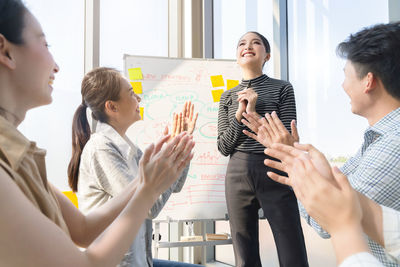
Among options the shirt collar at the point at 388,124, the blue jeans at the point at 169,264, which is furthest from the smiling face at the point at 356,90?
the blue jeans at the point at 169,264

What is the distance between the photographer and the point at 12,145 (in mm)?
627

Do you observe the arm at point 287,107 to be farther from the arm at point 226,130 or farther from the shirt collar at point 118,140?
the shirt collar at point 118,140

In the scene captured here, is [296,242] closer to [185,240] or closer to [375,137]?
[185,240]

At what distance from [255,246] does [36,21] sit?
178 centimetres

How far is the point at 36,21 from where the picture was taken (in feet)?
2.58

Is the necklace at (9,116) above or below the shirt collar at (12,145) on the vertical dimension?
above

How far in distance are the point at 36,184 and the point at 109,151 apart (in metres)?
0.70

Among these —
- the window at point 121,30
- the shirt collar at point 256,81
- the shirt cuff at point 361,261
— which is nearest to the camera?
the shirt cuff at point 361,261

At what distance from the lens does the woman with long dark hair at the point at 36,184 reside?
55 cm

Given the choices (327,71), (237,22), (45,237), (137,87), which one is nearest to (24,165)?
(45,237)

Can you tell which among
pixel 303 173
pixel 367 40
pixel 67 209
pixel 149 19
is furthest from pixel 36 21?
pixel 149 19

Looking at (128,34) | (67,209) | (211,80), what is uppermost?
(128,34)

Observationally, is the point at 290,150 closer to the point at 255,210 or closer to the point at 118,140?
the point at 118,140

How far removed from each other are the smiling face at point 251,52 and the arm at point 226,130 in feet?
0.86
